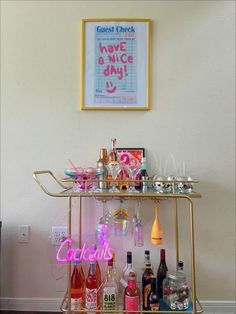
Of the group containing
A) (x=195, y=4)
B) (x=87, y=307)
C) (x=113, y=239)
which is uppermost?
(x=195, y=4)

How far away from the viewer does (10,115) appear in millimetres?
1420

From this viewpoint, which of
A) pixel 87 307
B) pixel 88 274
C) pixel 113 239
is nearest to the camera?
pixel 87 307

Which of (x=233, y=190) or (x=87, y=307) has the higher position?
(x=233, y=190)

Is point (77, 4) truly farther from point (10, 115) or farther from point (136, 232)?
point (136, 232)

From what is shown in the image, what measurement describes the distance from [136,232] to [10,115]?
85 centimetres

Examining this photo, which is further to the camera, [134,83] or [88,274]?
[134,83]

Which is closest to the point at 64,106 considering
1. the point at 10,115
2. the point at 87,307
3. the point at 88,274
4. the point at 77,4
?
the point at 10,115

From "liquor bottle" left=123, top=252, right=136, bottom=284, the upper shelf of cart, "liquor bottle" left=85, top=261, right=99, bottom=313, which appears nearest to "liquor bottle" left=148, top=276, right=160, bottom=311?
"liquor bottle" left=123, top=252, right=136, bottom=284

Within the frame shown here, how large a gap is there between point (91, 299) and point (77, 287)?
0.14m

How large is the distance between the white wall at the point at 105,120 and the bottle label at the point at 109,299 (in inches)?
8.6

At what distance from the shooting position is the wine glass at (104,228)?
123cm

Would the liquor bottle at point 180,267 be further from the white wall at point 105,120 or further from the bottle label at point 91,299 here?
the bottle label at point 91,299

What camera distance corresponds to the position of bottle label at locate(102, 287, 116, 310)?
1.13m

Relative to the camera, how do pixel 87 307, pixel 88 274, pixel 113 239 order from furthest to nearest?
pixel 113 239
pixel 88 274
pixel 87 307
